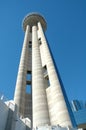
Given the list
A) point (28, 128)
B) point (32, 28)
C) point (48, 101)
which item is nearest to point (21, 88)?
point (48, 101)

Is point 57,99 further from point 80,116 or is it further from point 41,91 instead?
point 80,116

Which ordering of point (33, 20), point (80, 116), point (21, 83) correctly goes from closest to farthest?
point (21, 83)
point (33, 20)
point (80, 116)

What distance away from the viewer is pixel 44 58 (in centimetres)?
4338

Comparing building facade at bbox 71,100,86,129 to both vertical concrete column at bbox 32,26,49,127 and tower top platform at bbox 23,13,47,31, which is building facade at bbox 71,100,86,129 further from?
tower top platform at bbox 23,13,47,31

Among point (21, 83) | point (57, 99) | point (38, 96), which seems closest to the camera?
point (57, 99)

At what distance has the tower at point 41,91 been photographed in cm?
2981

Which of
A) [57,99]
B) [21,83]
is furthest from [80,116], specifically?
[57,99]

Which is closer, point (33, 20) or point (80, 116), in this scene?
point (33, 20)

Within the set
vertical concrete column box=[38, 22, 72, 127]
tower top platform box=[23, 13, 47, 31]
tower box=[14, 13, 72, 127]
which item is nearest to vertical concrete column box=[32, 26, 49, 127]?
tower box=[14, 13, 72, 127]

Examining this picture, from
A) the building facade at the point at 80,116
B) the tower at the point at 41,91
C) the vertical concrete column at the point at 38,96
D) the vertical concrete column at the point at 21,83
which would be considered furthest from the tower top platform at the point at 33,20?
the building facade at the point at 80,116

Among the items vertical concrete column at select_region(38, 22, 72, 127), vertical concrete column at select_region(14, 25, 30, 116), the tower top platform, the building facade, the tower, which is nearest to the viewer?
vertical concrete column at select_region(38, 22, 72, 127)

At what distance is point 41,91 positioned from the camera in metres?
35.2

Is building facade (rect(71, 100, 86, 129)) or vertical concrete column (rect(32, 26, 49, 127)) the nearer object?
vertical concrete column (rect(32, 26, 49, 127))

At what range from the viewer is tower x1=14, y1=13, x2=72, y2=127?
97.8 ft
